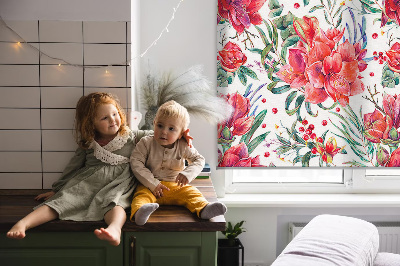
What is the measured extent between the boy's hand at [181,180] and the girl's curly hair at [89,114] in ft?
1.30

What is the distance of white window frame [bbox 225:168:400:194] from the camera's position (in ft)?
9.75

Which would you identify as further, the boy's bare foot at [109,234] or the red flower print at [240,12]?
the red flower print at [240,12]

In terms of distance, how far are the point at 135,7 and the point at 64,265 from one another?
1390 mm

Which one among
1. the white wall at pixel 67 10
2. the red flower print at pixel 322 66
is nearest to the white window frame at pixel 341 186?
the red flower print at pixel 322 66

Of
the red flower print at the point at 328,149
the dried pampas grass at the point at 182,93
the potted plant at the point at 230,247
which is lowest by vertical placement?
the potted plant at the point at 230,247

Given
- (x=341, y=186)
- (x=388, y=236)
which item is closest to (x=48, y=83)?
(x=341, y=186)

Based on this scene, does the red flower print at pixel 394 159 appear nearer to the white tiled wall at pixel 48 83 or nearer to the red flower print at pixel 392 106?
the red flower print at pixel 392 106

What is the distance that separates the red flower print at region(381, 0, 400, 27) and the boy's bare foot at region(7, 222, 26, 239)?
2.25 meters

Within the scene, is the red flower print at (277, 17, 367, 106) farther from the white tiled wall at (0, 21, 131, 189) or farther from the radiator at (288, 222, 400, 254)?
the white tiled wall at (0, 21, 131, 189)

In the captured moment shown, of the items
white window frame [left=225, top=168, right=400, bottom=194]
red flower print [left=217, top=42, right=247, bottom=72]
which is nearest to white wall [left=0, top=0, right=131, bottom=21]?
red flower print [left=217, top=42, right=247, bottom=72]

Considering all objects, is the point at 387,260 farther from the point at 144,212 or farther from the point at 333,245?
the point at 144,212

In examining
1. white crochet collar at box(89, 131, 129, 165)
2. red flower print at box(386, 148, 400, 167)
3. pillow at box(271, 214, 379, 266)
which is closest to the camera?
pillow at box(271, 214, 379, 266)

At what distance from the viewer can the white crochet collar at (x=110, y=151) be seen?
2.26 m

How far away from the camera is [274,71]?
2.78 meters
